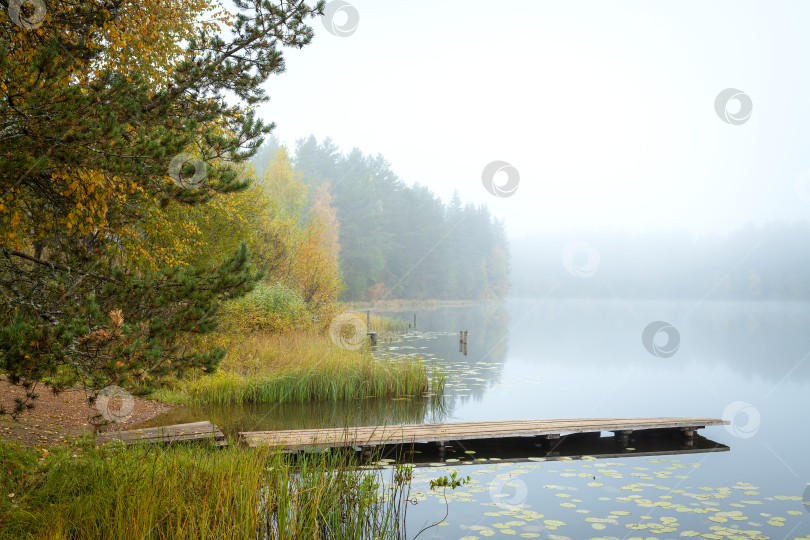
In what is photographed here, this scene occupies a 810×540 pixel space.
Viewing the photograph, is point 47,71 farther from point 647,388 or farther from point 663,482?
point 647,388

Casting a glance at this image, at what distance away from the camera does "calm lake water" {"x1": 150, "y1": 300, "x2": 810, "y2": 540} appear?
663 centimetres

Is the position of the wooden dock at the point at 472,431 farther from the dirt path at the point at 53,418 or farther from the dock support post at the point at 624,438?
the dirt path at the point at 53,418

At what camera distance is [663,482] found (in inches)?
321

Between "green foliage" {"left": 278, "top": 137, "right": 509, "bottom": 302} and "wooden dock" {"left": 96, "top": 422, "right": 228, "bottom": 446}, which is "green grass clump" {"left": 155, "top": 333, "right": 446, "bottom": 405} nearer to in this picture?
"wooden dock" {"left": 96, "top": 422, "right": 228, "bottom": 446}

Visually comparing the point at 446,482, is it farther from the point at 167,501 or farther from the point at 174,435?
the point at 174,435

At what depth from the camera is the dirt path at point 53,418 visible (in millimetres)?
7367

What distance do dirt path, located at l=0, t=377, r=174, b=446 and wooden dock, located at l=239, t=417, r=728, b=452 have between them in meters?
2.48

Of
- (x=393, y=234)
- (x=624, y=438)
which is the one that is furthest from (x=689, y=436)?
(x=393, y=234)

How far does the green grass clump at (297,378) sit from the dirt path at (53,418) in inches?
40.9

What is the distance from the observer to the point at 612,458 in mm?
9406

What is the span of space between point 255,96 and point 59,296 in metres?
3.03

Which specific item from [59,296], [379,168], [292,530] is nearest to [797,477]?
[292,530]

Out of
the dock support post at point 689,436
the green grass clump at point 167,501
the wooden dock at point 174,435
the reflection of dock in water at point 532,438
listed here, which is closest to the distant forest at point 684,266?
the dock support post at point 689,436

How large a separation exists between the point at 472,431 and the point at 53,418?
665cm
